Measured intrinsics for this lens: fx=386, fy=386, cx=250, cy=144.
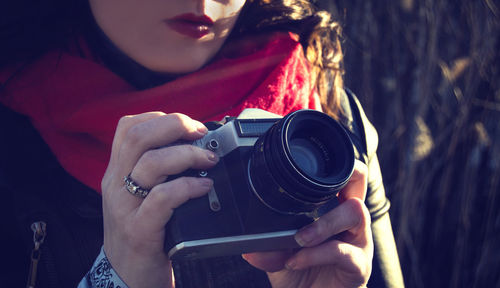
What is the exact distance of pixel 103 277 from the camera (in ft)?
1.84

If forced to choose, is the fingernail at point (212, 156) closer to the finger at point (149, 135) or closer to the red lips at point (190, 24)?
the finger at point (149, 135)

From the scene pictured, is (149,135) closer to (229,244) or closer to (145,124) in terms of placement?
(145,124)

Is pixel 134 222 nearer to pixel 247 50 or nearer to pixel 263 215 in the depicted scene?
pixel 263 215

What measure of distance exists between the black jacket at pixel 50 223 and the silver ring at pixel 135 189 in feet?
0.64

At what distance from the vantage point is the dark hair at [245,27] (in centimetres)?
75

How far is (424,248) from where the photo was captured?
136 cm

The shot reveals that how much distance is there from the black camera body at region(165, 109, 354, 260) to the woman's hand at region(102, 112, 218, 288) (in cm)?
2

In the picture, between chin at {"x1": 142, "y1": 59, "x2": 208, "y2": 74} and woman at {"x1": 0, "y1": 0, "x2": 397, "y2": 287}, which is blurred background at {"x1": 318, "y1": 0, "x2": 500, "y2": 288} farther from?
chin at {"x1": 142, "y1": 59, "x2": 208, "y2": 74}

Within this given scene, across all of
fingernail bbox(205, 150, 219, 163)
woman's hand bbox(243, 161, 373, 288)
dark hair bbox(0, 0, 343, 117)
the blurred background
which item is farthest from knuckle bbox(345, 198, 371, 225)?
the blurred background

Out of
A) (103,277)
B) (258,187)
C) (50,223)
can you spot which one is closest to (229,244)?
(258,187)

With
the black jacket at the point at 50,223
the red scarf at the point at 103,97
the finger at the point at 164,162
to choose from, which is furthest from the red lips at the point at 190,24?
the black jacket at the point at 50,223

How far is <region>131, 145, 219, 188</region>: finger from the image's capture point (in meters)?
0.52

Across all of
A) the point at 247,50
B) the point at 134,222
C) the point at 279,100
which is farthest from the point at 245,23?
the point at 134,222

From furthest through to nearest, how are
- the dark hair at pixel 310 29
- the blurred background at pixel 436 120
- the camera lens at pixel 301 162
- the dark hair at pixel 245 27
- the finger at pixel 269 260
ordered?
the blurred background at pixel 436 120, the dark hair at pixel 310 29, the dark hair at pixel 245 27, the finger at pixel 269 260, the camera lens at pixel 301 162
